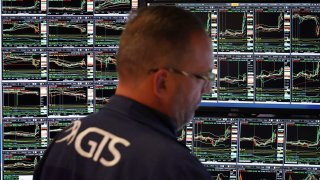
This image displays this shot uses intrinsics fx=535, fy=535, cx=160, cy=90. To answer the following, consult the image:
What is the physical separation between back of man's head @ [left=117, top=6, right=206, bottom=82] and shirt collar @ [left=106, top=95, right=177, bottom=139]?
7 cm

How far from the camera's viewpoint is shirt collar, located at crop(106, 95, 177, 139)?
133 cm

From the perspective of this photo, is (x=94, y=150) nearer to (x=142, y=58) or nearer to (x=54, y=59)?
(x=142, y=58)

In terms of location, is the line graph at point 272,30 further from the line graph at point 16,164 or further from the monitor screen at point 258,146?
the line graph at point 16,164

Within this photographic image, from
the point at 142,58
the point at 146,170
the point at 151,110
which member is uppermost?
the point at 142,58

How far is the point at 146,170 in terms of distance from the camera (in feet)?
3.95

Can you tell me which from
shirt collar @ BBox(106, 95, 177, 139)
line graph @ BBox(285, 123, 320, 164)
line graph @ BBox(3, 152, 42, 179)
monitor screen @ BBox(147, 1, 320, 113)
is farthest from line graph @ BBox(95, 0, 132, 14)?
shirt collar @ BBox(106, 95, 177, 139)

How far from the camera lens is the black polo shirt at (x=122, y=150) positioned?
1212 millimetres

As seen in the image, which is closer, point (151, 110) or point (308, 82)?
point (151, 110)

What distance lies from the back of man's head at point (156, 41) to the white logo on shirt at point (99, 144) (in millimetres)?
172

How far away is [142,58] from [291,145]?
1572mm

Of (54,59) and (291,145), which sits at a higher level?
(54,59)

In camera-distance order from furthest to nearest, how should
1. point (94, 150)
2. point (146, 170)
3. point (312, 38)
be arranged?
point (312, 38)
point (94, 150)
point (146, 170)

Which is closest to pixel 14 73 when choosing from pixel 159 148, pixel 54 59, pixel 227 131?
pixel 54 59

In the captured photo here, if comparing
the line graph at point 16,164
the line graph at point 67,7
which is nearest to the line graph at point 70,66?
the line graph at point 67,7
